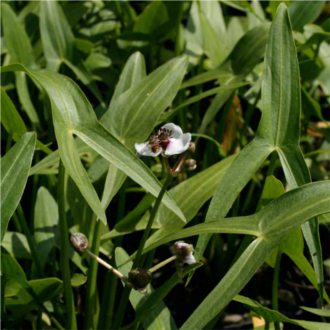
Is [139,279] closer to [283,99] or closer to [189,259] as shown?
[189,259]

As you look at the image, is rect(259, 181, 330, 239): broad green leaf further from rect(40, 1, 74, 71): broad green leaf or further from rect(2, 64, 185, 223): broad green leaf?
rect(40, 1, 74, 71): broad green leaf

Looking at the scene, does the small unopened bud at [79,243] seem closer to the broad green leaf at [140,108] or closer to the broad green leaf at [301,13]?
the broad green leaf at [140,108]

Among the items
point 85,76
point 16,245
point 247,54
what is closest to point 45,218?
point 16,245

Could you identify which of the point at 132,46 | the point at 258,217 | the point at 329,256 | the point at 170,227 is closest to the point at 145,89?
the point at 170,227

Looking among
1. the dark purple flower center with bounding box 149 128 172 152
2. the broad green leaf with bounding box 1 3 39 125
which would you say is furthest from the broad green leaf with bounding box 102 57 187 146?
the broad green leaf with bounding box 1 3 39 125

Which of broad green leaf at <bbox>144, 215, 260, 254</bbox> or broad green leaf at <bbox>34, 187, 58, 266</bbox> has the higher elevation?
broad green leaf at <bbox>144, 215, 260, 254</bbox>

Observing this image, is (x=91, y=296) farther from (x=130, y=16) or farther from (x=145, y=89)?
(x=130, y=16)
